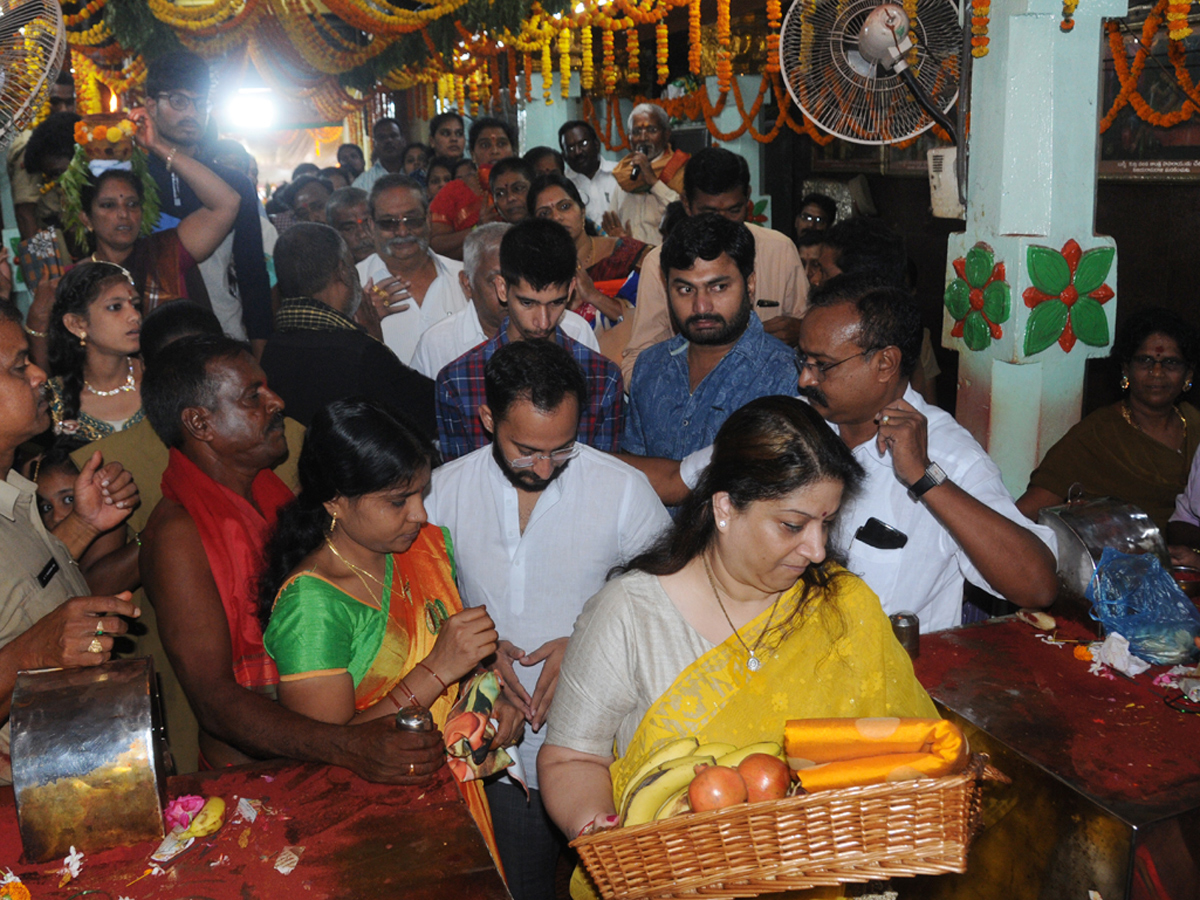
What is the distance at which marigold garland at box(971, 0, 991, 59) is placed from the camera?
346 cm

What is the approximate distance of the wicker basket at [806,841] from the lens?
1.36 metres

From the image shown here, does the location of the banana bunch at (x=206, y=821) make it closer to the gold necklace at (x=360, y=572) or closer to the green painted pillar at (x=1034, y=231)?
the gold necklace at (x=360, y=572)

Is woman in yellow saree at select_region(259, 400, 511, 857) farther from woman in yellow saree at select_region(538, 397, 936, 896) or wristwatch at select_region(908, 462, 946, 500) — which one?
wristwatch at select_region(908, 462, 946, 500)

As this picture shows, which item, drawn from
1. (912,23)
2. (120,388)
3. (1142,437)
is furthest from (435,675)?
(912,23)

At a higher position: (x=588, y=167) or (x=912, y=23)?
(x=912, y=23)

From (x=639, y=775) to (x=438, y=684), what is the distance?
559 millimetres

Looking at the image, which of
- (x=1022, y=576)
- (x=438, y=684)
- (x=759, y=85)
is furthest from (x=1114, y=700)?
(x=759, y=85)

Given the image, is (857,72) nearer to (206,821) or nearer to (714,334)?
(714,334)

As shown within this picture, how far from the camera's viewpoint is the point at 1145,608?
221 centimetres

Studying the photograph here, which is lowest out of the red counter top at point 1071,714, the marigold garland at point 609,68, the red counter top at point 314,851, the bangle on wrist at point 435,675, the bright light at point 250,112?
the red counter top at point 1071,714

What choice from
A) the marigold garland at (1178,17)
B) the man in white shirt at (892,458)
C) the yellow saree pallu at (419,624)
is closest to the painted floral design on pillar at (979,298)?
the marigold garland at (1178,17)

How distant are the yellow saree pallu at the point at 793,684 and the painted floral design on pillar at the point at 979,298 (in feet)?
7.08

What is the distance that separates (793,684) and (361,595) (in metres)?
0.90

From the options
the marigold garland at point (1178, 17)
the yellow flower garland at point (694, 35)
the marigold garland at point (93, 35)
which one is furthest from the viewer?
the marigold garland at point (93, 35)
